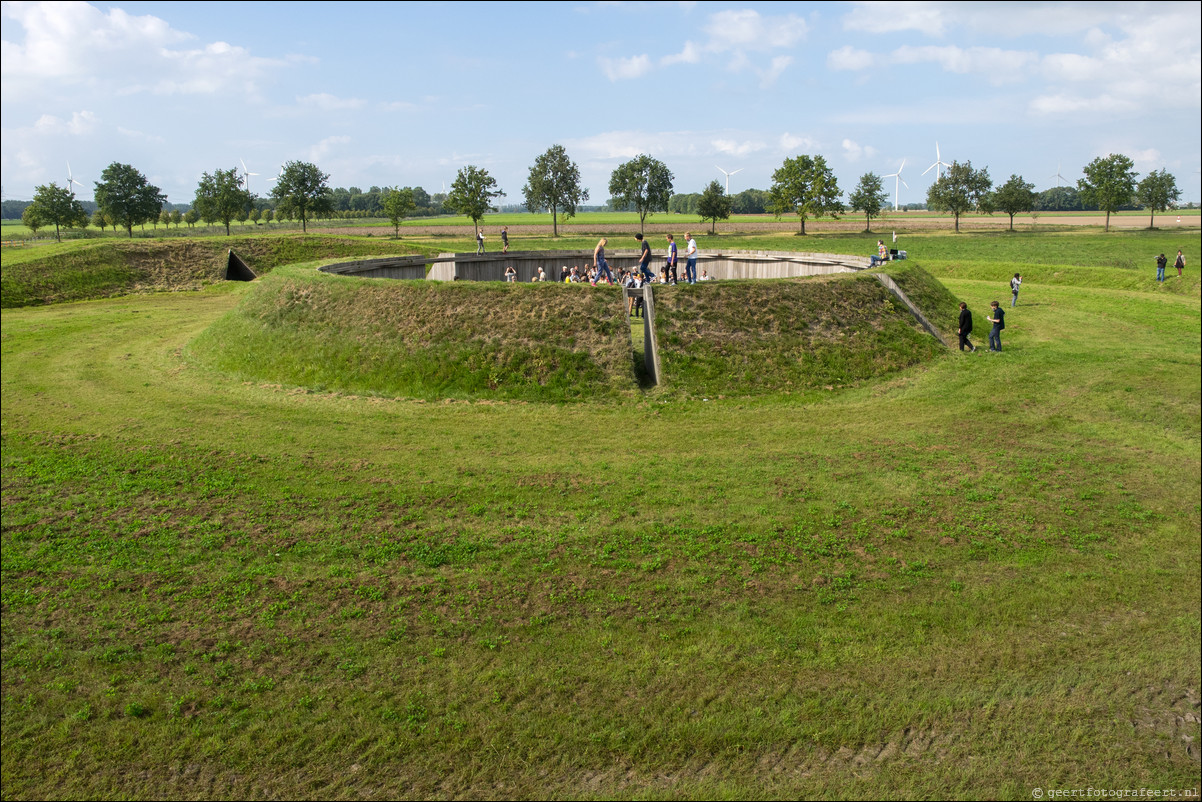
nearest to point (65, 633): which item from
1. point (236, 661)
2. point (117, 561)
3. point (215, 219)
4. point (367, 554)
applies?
point (117, 561)

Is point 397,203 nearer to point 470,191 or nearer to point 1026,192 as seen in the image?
point 470,191

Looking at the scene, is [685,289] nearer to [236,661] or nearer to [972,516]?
[972,516]

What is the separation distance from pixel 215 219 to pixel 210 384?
82039mm

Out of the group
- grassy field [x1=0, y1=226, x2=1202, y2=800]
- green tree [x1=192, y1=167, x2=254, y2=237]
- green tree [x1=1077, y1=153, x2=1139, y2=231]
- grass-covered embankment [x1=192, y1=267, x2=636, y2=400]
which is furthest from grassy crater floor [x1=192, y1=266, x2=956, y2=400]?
green tree [x1=192, y1=167, x2=254, y2=237]

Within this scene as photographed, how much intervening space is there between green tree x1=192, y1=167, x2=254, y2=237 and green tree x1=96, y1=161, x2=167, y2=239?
5477 mm

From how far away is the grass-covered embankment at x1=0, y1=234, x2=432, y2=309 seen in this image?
49.6 meters

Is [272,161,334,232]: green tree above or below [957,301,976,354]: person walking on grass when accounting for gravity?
above

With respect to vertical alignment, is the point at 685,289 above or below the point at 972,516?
above

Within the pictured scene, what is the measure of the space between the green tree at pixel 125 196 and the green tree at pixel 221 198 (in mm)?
5477

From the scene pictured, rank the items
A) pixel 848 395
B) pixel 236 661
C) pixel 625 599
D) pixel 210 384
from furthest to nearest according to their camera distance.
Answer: pixel 210 384
pixel 848 395
pixel 625 599
pixel 236 661

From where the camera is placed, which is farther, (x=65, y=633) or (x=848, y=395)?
(x=848, y=395)

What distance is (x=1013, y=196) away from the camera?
10300 cm

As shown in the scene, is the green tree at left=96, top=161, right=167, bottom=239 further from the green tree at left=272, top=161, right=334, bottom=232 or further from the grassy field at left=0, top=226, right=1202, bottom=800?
the grassy field at left=0, top=226, right=1202, bottom=800

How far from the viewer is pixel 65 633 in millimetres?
11492
